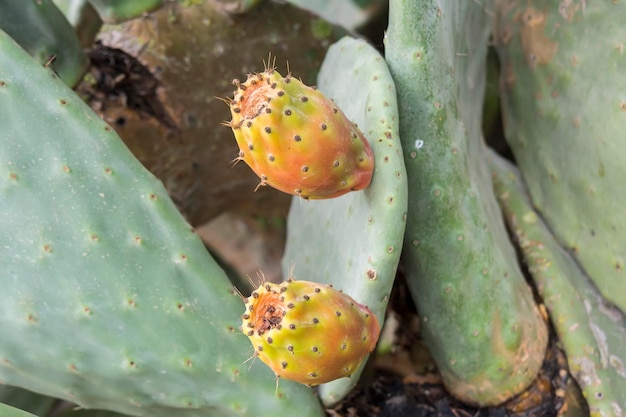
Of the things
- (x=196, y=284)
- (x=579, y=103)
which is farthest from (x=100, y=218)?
(x=579, y=103)

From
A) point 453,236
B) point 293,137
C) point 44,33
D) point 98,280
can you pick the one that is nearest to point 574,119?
point 453,236

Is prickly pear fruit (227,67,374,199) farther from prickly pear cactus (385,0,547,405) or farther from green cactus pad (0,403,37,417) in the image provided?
green cactus pad (0,403,37,417)

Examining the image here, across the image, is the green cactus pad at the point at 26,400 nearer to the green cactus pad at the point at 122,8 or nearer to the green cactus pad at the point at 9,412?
the green cactus pad at the point at 9,412

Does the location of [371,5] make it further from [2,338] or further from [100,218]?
[2,338]

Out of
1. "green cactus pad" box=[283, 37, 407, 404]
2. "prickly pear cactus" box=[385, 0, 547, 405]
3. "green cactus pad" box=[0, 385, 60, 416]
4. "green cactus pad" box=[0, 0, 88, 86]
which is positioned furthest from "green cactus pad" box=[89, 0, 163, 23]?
"green cactus pad" box=[0, 385, 60, 416]

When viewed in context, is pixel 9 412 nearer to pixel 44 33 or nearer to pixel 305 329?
pixel 305 329

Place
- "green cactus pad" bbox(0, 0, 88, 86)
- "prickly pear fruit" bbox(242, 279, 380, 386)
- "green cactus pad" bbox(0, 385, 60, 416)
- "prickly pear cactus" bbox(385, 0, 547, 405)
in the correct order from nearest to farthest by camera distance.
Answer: "prickly pear fruit" bbox(242, 279, 380, 386), "prickly pear cactus" bbox(385, 0, 547, 405), "green cactus pad" bbox(0, 0, 88, 86), "green cactus pad" bbox(0, 385, 60, 416)
